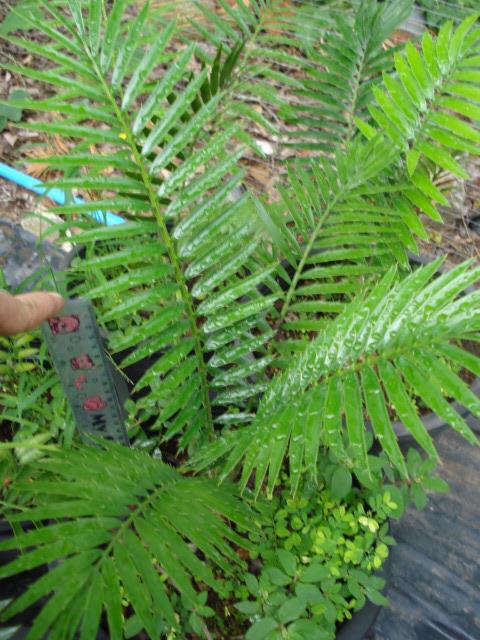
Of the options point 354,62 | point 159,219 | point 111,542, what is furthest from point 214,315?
point 354,62

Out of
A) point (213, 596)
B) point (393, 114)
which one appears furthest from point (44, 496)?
point (393, 114)

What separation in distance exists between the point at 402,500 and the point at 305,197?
0.57 m

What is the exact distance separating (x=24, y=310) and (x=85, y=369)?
25 cm

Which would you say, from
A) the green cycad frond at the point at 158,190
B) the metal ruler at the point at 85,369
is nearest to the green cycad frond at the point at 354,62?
the green cycad frond at the point at 158,190

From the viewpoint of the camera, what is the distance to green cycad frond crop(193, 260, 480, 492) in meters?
0.64

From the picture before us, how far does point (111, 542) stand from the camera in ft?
2.19

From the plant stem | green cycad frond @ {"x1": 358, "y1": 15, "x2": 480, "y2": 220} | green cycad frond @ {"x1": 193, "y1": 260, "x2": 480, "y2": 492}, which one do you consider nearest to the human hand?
the plant stem

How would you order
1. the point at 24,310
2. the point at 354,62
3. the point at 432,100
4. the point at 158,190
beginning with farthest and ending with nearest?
the point at 354,62, the point at 432,100, the point at 158,190, the point at 24,310

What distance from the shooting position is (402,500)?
923 mm

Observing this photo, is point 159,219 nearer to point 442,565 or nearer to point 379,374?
point 379,374

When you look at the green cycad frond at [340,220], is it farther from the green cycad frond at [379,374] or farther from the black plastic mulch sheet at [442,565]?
the black plastic mulch sheet at [442,565]

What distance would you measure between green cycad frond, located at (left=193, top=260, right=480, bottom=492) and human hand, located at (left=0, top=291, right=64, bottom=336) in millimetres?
342

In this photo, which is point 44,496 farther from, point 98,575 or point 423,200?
point 423,200

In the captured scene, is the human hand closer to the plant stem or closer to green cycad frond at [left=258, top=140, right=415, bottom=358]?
the plant stem
